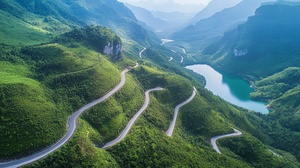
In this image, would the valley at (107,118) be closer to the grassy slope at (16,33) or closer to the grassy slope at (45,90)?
the grassy slope at (45,90)

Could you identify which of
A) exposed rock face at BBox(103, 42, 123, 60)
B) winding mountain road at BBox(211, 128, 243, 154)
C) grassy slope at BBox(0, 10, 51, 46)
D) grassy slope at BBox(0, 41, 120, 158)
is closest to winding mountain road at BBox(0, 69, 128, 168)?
grassy slope at BBox(0, 41, 120, 158)

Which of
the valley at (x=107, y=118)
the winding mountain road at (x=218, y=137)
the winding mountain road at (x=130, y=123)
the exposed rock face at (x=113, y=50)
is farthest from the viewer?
the exposed rock face at (x=113, y=50)

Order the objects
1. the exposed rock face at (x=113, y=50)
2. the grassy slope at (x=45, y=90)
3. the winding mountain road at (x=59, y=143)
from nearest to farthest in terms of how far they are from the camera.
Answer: the winding mountain road at (x=59, y=143) < the grassy slope at (x=45, y=90) < the exposed rock face at (x=113, y=50)

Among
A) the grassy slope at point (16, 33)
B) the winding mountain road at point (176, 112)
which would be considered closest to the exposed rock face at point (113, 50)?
the grassy slope at point (16, 33)

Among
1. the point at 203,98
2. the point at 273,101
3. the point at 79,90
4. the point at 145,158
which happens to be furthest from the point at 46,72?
the point at 273,101

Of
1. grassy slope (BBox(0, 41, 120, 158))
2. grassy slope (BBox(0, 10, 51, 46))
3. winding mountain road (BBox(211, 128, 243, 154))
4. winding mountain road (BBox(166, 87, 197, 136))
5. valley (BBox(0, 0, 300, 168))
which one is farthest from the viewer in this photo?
grassy slope (BBox(0, 10, 51, 46))

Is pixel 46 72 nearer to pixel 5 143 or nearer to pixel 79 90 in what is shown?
pixel 79 90

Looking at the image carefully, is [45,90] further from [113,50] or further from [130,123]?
[113,50]

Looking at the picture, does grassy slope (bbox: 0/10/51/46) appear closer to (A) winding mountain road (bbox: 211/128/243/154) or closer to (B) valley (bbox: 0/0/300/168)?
(B) valley (bbox: 0/0/300/168)

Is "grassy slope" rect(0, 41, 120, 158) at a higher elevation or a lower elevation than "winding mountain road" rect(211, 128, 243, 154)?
lower
